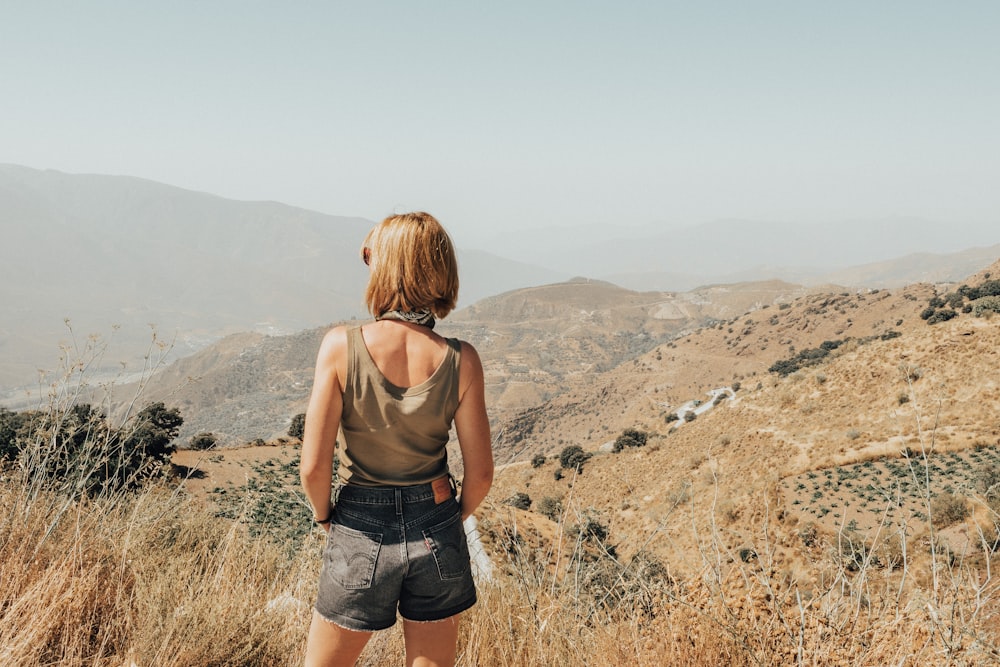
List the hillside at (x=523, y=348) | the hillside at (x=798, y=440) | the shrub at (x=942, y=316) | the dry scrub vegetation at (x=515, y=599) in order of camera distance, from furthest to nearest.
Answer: the hillside at (x=523, y=348)
the shrub at (x=942, y=316)
the hillside at (x=798, y=440)
the dry scrub vegetation at (x=515, y=599)

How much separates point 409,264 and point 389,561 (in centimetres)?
91

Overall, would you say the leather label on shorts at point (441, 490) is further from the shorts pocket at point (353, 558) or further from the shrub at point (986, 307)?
the shrub at point (986, 307)

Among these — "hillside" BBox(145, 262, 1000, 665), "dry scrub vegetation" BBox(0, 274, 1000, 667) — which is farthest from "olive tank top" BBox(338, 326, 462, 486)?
"dry scrub vegetation" BBox(0, 274, 1000, 667)

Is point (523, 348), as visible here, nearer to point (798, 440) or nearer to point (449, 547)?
point (798, 440)

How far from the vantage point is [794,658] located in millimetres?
2000

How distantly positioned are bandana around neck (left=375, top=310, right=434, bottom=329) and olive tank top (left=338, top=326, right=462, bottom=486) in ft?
0.35

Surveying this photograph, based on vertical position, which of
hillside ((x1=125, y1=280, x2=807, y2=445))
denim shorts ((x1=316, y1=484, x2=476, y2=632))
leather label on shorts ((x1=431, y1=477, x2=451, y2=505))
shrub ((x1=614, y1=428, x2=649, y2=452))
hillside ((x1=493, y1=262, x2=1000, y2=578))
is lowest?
hillside ((x1=125, y1=280, x2=807, y2=445))

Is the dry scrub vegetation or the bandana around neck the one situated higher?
the bandana around neck

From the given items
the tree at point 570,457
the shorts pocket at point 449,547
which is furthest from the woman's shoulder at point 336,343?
the tree at point 570,457

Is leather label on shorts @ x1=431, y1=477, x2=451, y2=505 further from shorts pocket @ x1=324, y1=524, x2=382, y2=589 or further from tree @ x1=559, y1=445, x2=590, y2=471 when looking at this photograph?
tree @ x1=559, y1=445, x2=590, y2=471

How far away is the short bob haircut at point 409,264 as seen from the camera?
1679 mm

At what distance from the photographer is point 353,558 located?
1689 mm

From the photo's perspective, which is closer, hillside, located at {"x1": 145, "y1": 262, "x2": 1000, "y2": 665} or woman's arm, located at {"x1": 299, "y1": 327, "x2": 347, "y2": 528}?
woman's arm, located at {"x1": 299, "y1": 327, "x2": 347, "y2": 528}

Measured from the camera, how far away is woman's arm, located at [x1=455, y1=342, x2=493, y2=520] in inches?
67.7
